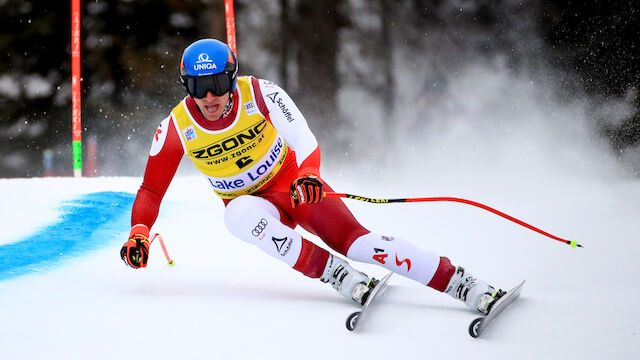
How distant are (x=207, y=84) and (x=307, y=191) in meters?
0.64

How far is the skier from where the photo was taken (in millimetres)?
2463

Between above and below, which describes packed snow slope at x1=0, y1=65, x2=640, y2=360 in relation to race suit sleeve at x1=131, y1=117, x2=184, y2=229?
below

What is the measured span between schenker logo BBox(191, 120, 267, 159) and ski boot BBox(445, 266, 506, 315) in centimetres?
110

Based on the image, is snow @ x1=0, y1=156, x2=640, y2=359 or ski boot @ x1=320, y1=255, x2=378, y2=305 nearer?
snow @ x1=0, y1=156, x2=640, y2=359

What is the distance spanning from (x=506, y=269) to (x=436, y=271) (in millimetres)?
972

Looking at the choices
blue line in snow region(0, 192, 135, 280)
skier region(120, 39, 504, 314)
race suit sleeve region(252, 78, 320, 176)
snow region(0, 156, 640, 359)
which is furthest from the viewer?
blue line in snow region(0, 192, 135, 280)

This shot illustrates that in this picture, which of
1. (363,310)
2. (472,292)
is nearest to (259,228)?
(363,310)

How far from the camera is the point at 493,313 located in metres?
2.25

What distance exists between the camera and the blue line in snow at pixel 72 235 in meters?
3.29

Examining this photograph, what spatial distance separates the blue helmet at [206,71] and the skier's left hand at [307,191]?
1.79 feet

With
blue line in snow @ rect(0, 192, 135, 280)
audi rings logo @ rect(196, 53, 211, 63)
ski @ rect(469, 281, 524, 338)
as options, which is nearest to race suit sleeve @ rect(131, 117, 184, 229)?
audi rings logo @ rect(196, 53, 211, 63)

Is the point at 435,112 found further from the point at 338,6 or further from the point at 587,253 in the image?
the point at 587,253

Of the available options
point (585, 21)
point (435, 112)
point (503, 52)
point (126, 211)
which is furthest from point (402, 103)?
point (126, 211)

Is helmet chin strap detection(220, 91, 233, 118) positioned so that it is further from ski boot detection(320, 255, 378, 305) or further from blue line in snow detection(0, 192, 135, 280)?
blue line in snow detection(0, 192, 135, 280)
